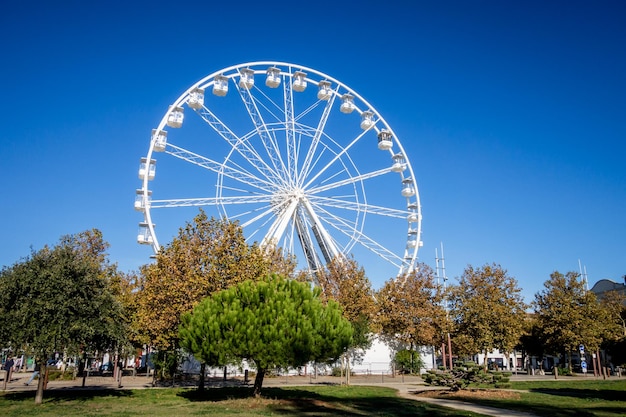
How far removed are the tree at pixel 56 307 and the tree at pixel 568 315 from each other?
40.0m

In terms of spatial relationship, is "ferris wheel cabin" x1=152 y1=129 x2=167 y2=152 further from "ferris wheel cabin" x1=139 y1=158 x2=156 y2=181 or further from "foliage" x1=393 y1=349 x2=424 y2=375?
"foliage" x1=393 y1=349 x2=424 y2=375

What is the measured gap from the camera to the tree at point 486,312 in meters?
44.0

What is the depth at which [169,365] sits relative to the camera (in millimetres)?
35094

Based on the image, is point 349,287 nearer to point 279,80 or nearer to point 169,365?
point 169,365

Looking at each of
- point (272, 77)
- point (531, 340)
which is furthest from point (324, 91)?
point (531, 340)

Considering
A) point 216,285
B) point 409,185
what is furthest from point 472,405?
point 409,185

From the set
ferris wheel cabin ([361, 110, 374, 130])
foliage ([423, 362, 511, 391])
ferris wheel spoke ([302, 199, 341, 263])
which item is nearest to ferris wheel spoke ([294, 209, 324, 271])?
ferris wheel spoke ([302, 199, 341, 263])

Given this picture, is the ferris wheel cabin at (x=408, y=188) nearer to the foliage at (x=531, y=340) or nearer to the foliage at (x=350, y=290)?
the foliage at (x=350, y=290)

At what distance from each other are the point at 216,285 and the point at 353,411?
10.9 m

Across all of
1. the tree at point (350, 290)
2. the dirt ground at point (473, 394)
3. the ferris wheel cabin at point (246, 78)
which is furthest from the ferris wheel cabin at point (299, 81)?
the dirt ground at point (473, 394)

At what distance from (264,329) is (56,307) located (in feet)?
27.4

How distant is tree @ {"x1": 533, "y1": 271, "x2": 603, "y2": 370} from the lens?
4559cm

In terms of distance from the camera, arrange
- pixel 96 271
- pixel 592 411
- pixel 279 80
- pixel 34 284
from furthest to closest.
A: pixel 279 80, pixel 96 271, pixel 34 284, pixel 592 411

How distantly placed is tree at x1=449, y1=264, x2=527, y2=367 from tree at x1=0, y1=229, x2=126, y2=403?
1267 inches
